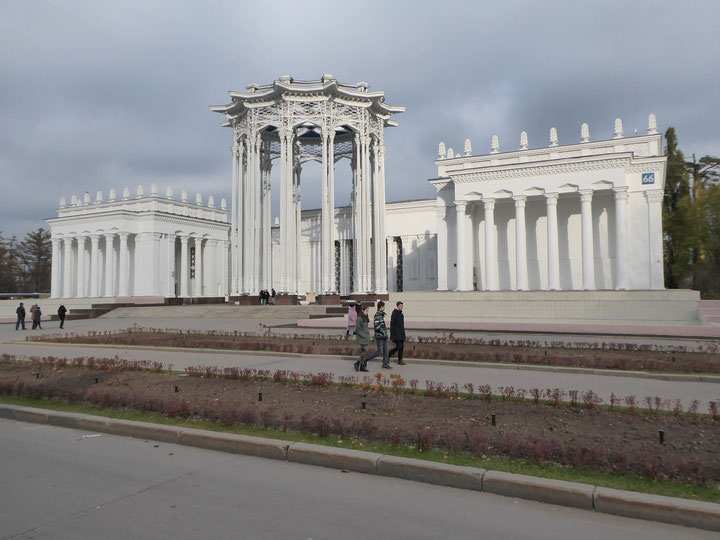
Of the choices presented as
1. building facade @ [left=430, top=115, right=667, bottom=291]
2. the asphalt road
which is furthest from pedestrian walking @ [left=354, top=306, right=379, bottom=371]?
building facade @ [left=430, top=115, right=667, bottom=291]

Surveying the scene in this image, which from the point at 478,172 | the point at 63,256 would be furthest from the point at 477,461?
the point at 63,256

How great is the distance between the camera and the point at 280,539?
438 cm

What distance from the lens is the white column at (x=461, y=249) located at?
4053 centimetres

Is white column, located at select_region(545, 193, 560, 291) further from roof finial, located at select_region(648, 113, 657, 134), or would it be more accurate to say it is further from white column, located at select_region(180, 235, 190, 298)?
white column, located at select_region(180, 235, 190, 298)

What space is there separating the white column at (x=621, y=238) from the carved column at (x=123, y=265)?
48.3 m

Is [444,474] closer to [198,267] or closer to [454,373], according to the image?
[454,373]

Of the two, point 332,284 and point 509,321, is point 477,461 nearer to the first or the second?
point 509,321

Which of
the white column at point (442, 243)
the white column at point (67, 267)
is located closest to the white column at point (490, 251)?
the white column at point (442, 243)

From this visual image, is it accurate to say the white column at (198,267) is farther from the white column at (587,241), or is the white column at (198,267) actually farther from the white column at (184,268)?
the white column at (587,241)

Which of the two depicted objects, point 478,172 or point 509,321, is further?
point 478,172

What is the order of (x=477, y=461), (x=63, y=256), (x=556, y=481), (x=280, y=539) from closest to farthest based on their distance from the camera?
(x=280, y=539)
(x=556, y=481)
(x=477, y=461)
(x=63, y=256)

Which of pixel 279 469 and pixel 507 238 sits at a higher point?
pixel 507 238

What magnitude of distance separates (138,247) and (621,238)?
156ft

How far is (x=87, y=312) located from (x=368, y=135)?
2695 cm
